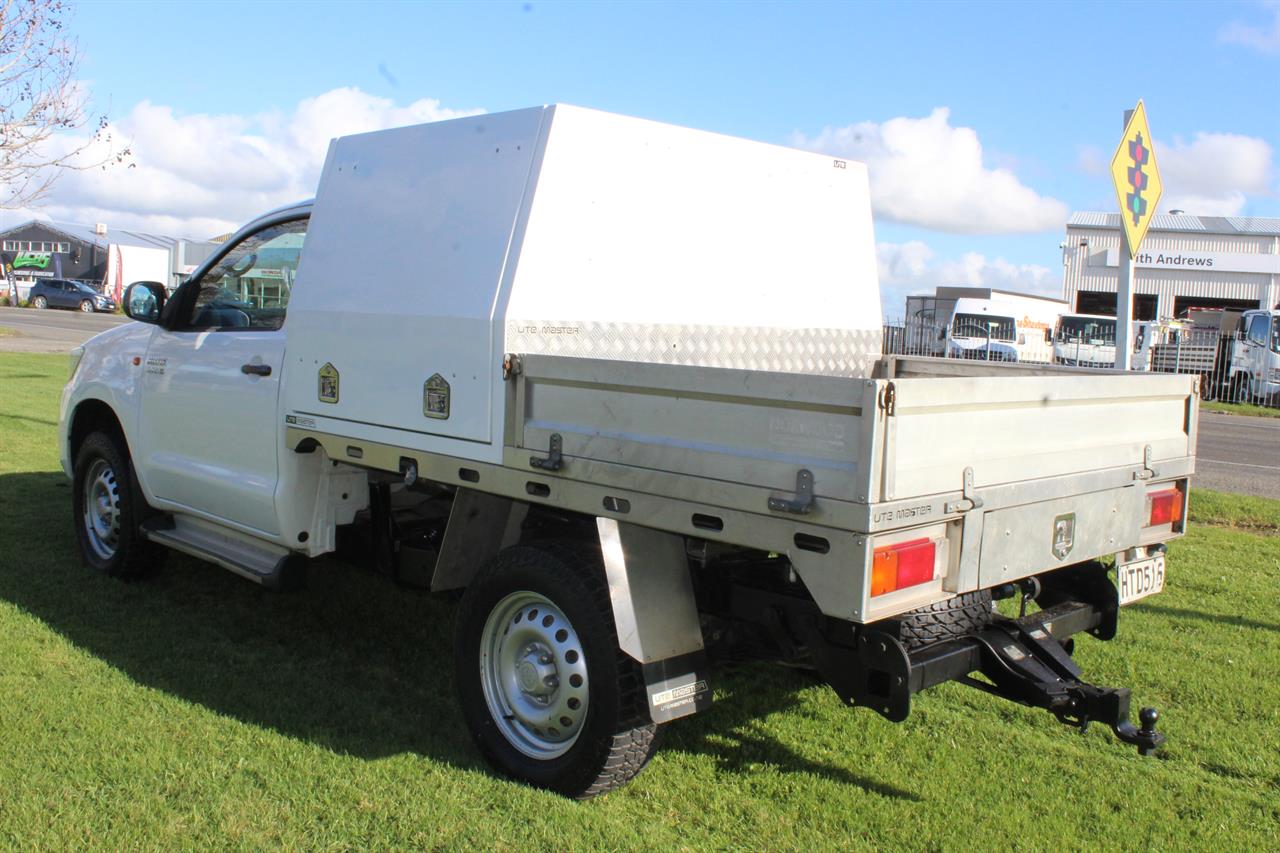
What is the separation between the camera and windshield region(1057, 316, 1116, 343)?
95.0 feet

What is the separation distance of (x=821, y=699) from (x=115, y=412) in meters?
4.26

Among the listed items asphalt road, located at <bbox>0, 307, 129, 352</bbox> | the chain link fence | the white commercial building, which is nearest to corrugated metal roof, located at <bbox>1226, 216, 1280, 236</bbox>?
the white commercial building

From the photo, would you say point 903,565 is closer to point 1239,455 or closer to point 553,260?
point 553,260

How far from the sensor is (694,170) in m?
4.57

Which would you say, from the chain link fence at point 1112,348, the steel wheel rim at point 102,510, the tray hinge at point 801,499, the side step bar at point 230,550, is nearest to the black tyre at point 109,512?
the steel wheel rim at point 102,510

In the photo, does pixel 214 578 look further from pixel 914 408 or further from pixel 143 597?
pixel 914 408

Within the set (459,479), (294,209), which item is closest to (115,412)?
(294,209)

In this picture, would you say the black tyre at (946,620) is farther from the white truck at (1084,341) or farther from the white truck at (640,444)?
the white truck at (1084,341)

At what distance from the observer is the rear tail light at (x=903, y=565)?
118 inches

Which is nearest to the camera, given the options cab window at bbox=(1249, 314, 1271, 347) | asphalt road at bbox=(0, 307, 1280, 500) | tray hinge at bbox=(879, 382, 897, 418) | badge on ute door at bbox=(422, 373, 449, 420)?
tray hinge at bbox=(879, 382, 897, 418)

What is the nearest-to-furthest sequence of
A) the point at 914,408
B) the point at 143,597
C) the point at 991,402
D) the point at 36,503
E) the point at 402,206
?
the point at 914,408 → the point at 991,402 → the point at 402,206 → the point at 143,597 → the point at 36,503

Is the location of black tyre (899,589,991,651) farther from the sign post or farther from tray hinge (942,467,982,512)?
the sign post

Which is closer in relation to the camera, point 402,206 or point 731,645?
point 731,645

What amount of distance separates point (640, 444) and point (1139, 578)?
7.30ft
